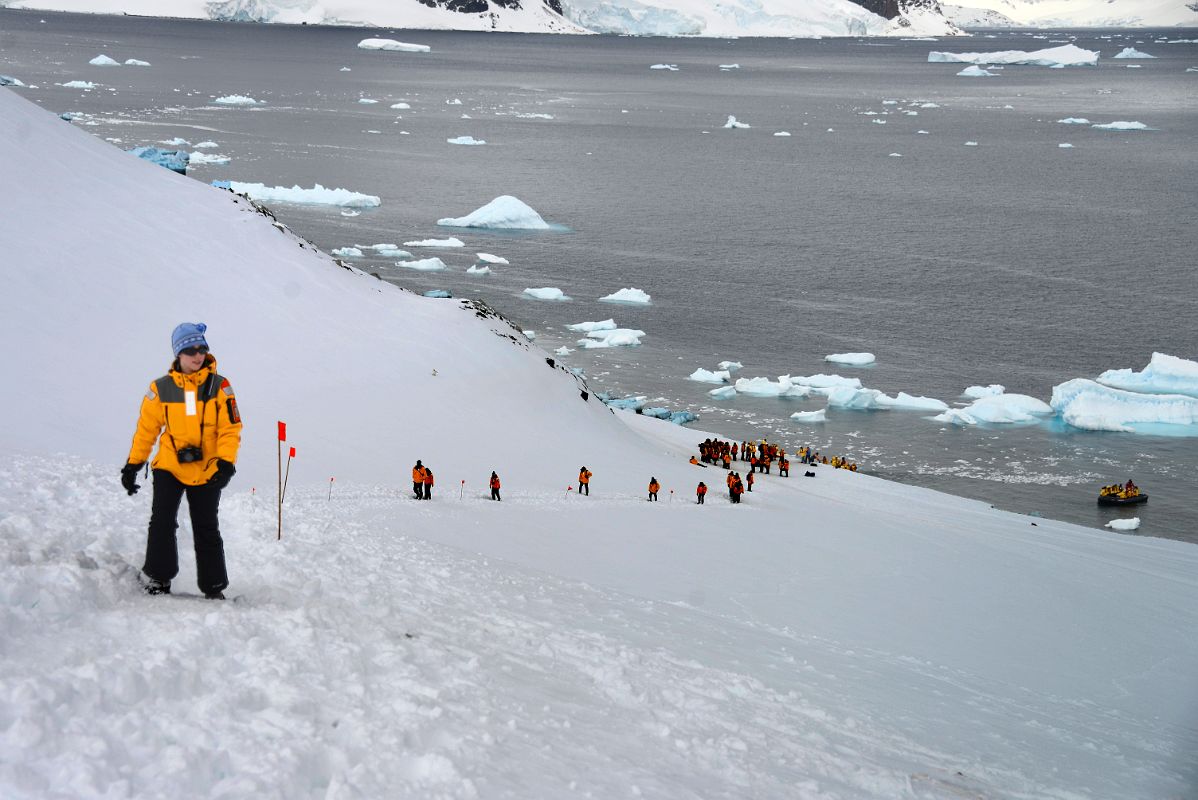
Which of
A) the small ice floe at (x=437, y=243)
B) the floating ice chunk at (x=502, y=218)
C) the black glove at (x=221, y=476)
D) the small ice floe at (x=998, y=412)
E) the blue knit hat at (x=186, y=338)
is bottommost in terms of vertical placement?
the small ice floe at (x=998, y=412)

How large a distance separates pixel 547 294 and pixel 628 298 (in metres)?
3.56

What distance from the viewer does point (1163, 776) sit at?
8.52 m

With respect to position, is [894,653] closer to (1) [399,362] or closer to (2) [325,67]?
(1) [399,362]

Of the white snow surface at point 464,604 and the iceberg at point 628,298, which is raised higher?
the white snow surface at point 464,604

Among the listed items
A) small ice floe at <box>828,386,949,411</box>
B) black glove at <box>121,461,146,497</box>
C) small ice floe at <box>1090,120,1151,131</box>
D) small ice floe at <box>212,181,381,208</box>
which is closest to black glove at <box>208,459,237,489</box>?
black glove at <box>121,461,146,497</box>

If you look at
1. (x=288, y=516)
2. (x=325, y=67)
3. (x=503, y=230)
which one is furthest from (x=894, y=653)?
(x=325, y=67)

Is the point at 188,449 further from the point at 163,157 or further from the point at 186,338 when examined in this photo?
the point at 163,157

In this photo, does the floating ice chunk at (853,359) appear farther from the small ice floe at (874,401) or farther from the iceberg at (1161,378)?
the iceberg at (1161,378)

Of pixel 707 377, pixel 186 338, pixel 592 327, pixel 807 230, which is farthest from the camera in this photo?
pixel 807 230

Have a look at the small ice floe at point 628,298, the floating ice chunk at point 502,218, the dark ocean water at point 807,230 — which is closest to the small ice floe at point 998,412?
the dark ocean water at point 807,230

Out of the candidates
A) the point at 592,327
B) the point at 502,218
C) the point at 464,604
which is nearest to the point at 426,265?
the point at 592,327

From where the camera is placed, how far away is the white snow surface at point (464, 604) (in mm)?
5609

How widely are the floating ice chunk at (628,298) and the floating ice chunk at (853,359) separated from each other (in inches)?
395

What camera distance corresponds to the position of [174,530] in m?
7.07
